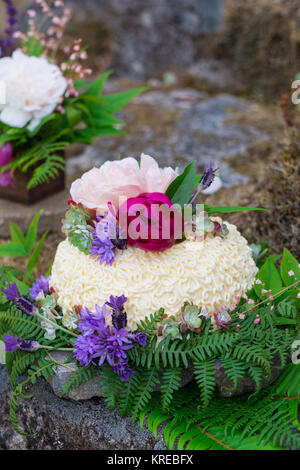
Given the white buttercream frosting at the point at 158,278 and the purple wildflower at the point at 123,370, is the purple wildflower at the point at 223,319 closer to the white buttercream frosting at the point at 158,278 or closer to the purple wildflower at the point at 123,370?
the white buttercream frosting at the point at 158,278

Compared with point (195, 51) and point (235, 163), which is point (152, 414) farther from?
point (195, 51)

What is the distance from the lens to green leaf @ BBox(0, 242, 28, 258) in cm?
180

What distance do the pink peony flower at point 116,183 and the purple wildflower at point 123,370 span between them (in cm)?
40

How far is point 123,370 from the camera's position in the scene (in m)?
1.19

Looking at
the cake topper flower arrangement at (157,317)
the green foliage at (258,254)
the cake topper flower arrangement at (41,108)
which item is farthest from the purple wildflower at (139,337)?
the cake topper flower arrangement at (41,108)

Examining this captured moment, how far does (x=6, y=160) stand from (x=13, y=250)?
0.51 metres

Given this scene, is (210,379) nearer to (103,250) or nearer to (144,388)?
(144,388)

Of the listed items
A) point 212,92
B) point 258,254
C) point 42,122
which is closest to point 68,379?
point 258,254

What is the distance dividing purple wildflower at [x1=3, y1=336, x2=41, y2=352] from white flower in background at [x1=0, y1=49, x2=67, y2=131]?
3.32ft

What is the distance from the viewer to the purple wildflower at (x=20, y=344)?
1259 millimetres

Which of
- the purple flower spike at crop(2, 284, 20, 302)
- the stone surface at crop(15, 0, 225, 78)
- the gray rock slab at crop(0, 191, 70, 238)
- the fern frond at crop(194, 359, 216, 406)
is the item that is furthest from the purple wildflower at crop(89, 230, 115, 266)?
the stone surface at crop(15, 0, 225, 78)

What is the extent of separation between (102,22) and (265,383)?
5203 millimetres

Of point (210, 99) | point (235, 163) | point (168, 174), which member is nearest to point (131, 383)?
point (168, 174)

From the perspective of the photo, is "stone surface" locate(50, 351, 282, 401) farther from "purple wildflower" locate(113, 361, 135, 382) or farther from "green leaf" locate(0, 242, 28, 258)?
"green leaf" locate(0, 242, 28, 258)
